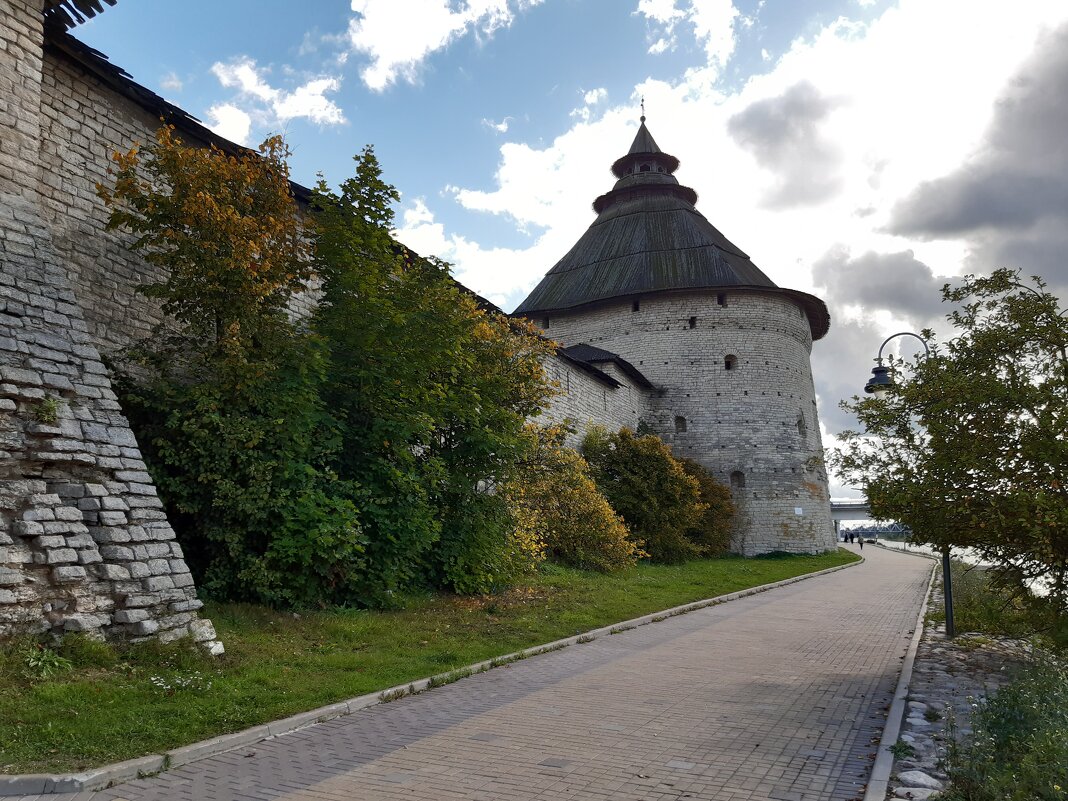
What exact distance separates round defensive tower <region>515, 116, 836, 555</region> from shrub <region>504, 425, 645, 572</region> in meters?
13.0

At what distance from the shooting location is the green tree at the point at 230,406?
8625 mm

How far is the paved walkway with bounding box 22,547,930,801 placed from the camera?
13.8 ft

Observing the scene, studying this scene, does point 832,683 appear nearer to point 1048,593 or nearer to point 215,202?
point 1048,593

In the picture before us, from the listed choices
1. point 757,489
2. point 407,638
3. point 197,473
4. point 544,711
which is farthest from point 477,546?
point 757,489

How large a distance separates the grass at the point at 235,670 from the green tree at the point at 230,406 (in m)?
0.73

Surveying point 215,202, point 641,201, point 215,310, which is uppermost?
point 641,201

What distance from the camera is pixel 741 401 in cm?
2966

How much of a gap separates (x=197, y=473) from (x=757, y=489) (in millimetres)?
24225

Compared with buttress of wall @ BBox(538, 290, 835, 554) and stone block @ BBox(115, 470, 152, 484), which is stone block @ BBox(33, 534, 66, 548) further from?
buttress of wall @ BBox(538, 290, 835, 554)

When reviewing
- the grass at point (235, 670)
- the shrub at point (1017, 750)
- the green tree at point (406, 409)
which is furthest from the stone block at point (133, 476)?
the shrub at point (1017, 750)

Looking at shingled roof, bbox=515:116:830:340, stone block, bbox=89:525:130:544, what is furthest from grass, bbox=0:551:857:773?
shingled roof, bbox=515:116:830:340

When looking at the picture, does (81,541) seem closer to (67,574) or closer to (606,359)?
(67,574)

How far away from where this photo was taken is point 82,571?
6.39 metres

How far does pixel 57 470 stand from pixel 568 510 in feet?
38.4
